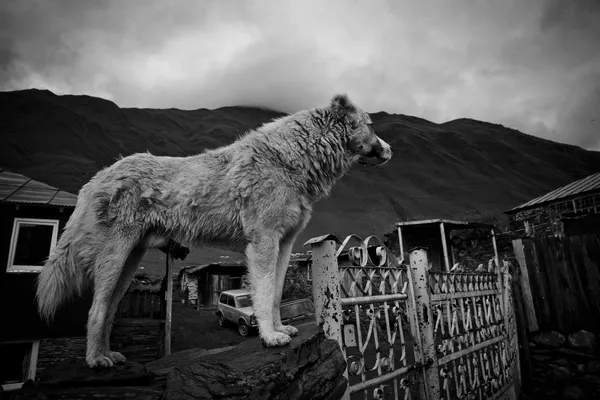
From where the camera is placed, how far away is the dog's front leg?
2465 mm

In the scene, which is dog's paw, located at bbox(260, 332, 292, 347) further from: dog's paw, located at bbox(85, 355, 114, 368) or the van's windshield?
the van's windshield

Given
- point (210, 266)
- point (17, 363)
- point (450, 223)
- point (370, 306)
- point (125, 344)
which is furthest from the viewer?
point (210, 266)

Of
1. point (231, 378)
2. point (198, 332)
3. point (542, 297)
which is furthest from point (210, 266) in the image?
point (231, 378)

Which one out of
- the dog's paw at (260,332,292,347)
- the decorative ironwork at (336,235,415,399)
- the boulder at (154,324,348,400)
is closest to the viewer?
the boulder at (154,324,348,400)

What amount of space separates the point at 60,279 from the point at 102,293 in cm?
47

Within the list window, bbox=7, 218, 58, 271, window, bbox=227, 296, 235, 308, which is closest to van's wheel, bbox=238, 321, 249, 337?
window, bbox=227, 296, 235, 308

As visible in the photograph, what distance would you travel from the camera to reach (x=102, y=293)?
A: 268 cm

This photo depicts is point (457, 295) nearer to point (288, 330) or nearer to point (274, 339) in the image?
point (288, 330)

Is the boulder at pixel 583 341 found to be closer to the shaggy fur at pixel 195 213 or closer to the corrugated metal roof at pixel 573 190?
the shaggy fur at pixel 195 213

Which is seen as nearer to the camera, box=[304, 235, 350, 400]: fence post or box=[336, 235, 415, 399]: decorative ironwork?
box=[304, 235, 350, 400]: fence post

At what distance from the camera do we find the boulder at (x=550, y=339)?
6344 mm

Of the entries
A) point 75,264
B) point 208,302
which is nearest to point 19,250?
point 75,264

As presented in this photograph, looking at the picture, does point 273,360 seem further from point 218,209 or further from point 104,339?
point 104,339

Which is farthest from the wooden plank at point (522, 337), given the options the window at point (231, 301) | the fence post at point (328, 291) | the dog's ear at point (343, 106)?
the window at point (231, 301)
